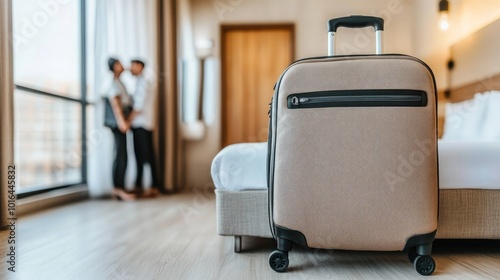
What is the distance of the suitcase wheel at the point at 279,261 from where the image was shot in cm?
128

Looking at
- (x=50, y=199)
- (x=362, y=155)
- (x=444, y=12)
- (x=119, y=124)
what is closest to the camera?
(x=362, y=155)

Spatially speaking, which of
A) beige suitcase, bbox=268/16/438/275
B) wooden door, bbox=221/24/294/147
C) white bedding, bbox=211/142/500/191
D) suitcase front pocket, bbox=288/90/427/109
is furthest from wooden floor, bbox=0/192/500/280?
wooden door, bbox=221/24/294/147

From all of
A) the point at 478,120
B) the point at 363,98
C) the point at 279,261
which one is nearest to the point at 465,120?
the point at 478,120

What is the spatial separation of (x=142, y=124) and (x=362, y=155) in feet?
8.47

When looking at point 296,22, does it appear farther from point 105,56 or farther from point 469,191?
point 469,191

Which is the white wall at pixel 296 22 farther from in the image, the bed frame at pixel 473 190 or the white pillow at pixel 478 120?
the white pillow at pixel 478 120

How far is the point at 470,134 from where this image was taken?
2105 mm

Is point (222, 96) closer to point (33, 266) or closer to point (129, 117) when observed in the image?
point (129, 117)

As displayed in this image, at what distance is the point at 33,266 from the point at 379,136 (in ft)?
4.16

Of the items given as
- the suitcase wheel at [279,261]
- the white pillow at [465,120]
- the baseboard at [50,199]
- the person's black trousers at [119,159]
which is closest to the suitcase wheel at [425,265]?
the suitcase wheel at [279,261]

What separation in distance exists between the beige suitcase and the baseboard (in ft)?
6.61

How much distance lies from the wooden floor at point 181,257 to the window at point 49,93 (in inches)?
34.4

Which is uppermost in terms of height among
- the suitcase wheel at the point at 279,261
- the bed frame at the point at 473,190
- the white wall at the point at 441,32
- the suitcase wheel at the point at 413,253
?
the white wall at the point at 441,32

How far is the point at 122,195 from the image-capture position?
3.25 metres
